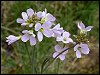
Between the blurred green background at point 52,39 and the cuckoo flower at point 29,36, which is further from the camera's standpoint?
the blurred green background at point 52,39

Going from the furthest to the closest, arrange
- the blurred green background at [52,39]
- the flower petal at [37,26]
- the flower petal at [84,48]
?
the blurred green background at [52,39] < the flower petal at [84,48] < the flower petal at [37,26]

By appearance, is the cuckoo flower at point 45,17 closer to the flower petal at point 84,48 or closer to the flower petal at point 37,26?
the flower petal at point 37,26

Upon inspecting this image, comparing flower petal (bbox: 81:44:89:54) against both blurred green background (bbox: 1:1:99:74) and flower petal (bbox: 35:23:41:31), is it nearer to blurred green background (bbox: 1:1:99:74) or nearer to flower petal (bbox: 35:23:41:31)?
flower petal (bbox: 35:23:41:31)

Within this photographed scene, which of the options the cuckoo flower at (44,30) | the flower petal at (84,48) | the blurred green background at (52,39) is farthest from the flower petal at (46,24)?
the blurred green background at (52,39)

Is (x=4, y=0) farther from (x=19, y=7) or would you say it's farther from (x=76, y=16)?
(x=76, y=16)

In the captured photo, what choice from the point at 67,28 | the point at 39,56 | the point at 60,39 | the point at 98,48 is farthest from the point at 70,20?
the point at 60,39

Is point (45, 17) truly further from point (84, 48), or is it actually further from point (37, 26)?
point (84, 48)

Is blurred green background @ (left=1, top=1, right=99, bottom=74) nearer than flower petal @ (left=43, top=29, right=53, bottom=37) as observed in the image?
No

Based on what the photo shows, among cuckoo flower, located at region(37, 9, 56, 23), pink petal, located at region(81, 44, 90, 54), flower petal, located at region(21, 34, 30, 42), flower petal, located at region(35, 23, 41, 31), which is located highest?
cuckoo flower, located at region(37, 9, 56, 23)

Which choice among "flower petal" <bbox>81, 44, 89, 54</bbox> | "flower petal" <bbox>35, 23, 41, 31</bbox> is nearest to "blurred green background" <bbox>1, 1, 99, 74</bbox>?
"flower petal" <bbox>81, 44, 89, 54</bbox>
